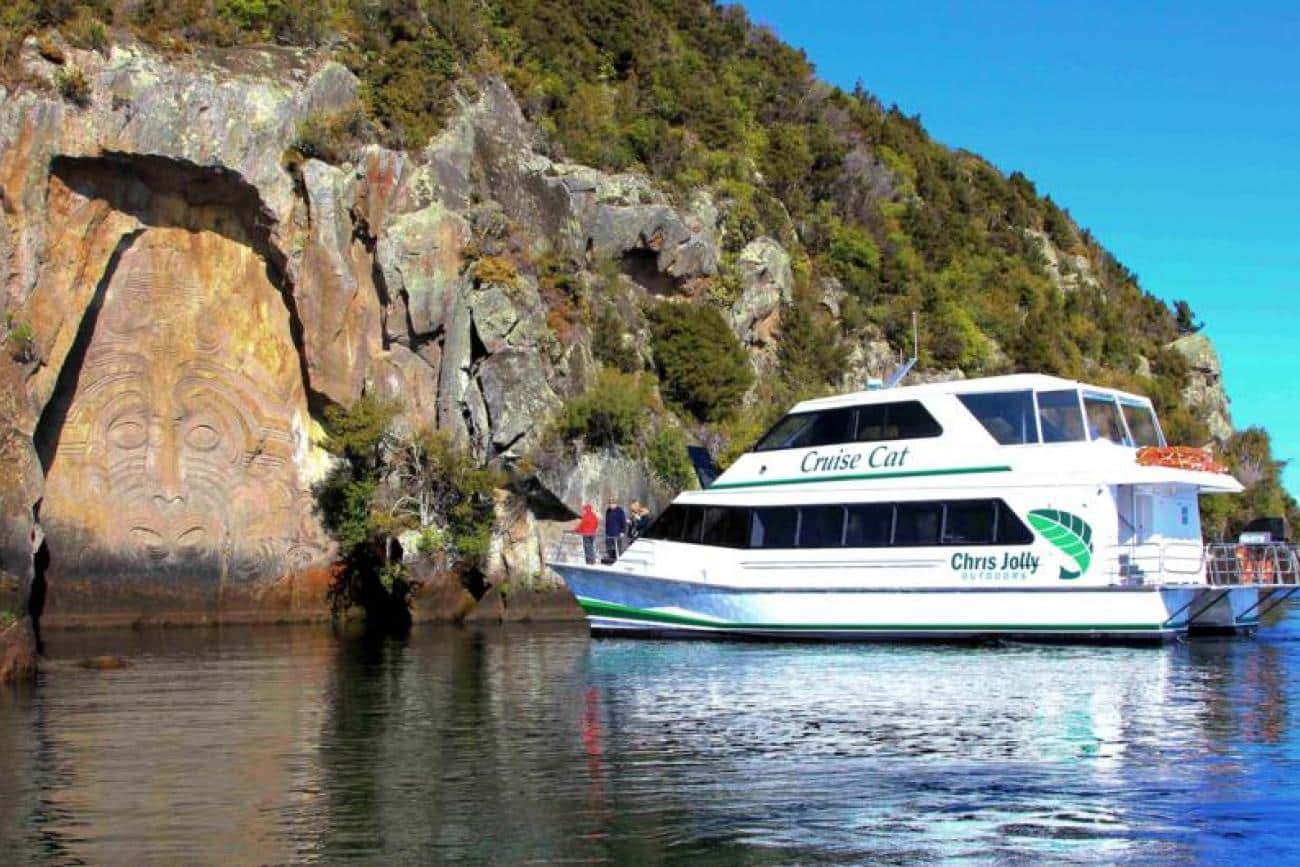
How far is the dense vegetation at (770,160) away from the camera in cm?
3991

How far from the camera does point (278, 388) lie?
3769 centimetres

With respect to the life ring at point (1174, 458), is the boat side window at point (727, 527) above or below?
below

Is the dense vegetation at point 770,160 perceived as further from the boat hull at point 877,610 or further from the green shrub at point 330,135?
the boat hull at point 877,610

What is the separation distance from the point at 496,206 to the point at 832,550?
1746 centimetres

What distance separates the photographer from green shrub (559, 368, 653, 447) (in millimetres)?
36312

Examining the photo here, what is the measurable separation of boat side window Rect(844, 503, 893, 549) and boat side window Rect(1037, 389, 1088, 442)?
9.72 ft

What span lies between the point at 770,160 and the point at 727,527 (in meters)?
28.7

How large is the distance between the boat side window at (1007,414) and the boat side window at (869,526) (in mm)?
2197

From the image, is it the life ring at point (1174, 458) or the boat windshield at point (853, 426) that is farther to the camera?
the boat windshield at point (853, 426)

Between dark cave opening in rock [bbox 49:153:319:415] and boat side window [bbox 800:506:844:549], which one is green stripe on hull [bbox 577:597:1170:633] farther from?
dark cave opening in rock [bbox 49:153:319:415]

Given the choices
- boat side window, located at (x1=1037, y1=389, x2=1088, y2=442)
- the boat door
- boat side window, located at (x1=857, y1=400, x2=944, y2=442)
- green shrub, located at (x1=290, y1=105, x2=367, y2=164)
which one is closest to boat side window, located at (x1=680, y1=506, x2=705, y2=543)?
boat side window, located at (x1=857, y1=400, x2=944, y2=442)

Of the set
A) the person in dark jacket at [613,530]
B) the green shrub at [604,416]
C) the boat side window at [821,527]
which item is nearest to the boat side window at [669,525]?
the person in dark jacket at [613,530]

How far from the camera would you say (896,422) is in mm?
25922

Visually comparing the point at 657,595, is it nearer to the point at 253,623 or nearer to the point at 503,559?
the point at 503,559
